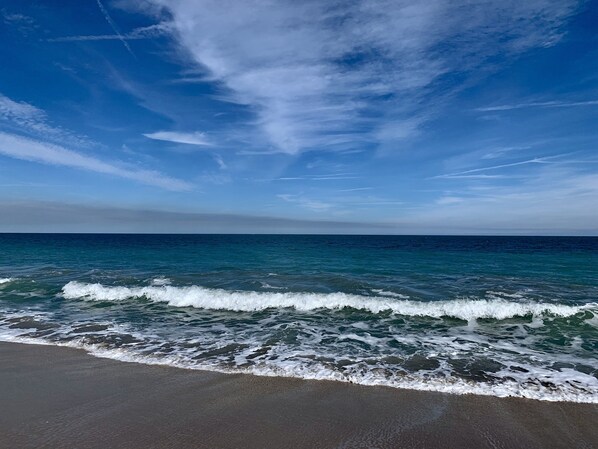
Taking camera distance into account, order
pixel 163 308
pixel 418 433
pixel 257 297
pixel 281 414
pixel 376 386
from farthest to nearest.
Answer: pixel 257 297 < pixel 163 308 < pixel 376 386 < pixel 281 414 < pixel 418 433

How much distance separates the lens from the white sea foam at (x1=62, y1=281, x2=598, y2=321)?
42.6 feet

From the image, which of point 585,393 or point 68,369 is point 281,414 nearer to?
point 68,369

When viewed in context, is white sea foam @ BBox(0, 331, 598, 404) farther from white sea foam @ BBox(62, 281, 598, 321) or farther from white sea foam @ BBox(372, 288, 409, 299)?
white sea foam @ BBox(372, 288, 409, 299)

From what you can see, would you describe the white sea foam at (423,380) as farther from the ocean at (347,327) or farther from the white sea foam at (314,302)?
the white sea foam at (314,302)

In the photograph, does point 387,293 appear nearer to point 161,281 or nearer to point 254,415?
point 254,415

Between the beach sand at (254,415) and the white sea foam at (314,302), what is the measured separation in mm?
6991

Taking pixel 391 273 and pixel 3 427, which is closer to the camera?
pixel 3 427

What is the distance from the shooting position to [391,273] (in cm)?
2358

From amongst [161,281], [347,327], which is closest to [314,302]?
[347,327]

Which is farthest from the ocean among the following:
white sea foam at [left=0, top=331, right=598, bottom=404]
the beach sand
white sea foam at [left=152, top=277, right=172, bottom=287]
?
the beach sand

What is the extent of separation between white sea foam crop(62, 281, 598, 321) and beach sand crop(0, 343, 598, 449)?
22.9ft

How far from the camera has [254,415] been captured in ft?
18.2

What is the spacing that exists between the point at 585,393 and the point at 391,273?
17.2m

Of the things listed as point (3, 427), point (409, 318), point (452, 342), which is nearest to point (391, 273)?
point (409, 318)
